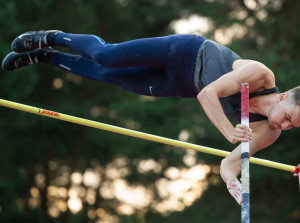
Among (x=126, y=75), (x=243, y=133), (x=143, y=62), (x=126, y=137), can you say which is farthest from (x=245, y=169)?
(x=126, y=137)

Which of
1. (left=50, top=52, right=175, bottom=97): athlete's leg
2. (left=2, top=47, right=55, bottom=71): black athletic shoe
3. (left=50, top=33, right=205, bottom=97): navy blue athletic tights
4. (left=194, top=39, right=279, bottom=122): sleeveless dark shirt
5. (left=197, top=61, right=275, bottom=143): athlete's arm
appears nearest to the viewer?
(left=197, top=61, right=275, bottom=143): athlete's arm

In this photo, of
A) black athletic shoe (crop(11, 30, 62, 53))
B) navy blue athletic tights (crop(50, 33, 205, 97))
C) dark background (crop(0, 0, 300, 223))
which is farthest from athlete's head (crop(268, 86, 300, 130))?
dark background (crop(0, 0, 300, 223))

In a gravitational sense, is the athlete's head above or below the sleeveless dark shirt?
below

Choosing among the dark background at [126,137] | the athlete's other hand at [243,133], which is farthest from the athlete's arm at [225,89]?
the dark background at [126,137]

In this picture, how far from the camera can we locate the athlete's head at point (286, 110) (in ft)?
9.57

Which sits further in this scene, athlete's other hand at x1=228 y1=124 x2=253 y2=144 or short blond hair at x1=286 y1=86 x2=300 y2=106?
short blond hair at x1=286 y1=86 x2=300 y2=106

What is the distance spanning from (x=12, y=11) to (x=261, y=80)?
7.00 metres

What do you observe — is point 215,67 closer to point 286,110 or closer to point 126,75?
point 286,110

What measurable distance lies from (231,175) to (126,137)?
30.8 feet

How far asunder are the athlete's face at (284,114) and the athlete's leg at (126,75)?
686 millimetres

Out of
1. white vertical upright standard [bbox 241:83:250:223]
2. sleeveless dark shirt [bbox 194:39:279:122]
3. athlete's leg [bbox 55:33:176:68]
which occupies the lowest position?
white vertical upright standard [bbox 241:83:250:223]

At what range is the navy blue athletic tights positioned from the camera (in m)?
3.29

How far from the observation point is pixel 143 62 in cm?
336

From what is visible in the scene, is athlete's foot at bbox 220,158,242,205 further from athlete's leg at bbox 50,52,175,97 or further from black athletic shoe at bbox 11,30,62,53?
black athletic shoe at bbox 11,30,62,53
